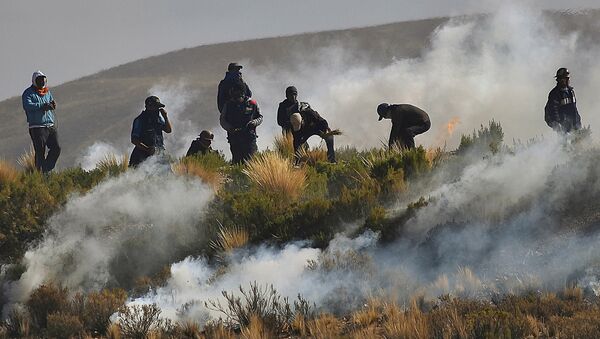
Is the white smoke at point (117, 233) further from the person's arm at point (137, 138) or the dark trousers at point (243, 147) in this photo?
the dark trousers at point (243, 147)

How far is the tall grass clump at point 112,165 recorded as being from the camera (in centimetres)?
1560

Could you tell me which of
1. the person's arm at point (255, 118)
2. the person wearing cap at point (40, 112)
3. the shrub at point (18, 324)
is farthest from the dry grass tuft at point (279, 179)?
the shrub at point (18, 324)

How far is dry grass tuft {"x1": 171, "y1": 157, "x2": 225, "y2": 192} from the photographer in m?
14.5

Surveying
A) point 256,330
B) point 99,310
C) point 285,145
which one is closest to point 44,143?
point 285,145

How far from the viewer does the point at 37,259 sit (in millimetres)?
12664

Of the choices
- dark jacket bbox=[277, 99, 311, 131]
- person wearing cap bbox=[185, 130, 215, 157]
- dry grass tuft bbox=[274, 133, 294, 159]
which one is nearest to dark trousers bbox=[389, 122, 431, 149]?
dark jacket bbox=[277, 99, 311, 131]

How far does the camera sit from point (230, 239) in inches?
484

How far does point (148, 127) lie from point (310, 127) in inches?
125

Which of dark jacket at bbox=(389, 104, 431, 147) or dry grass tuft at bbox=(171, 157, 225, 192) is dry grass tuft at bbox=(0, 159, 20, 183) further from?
dark jacket at bbox=(389, 104, 431, 147)

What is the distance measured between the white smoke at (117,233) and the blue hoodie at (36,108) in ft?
5.97

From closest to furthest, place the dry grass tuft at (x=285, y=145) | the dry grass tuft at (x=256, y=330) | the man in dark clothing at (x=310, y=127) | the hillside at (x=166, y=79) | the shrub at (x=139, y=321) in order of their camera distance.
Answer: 1. the dry grass tuft at (x=256, y=330)
2. the shrub at (x=139, y=321)
3. the man in dark clothing at (x=310, y=127)
4. the dry grass tuft at (x=285, y=145)
5. the hillside at (x=166, y=79)

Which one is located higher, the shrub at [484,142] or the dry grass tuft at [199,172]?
the shrub at [484,142]

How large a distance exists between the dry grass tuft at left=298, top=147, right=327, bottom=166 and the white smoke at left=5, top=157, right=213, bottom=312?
299 cm

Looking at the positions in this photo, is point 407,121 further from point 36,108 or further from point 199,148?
point 36,108
